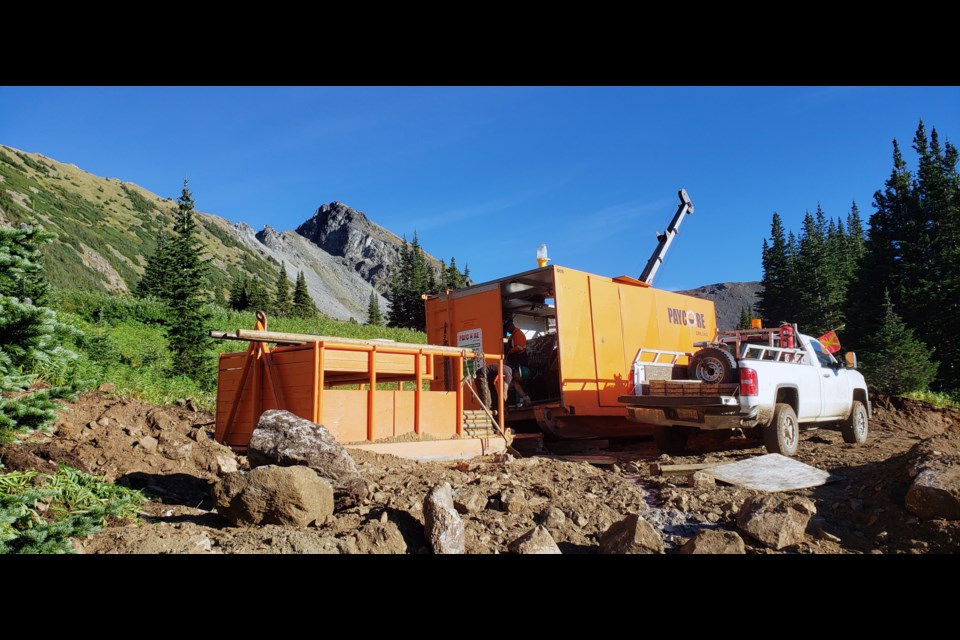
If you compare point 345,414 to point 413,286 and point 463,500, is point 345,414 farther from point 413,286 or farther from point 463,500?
point 413,286

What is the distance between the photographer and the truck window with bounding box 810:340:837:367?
1151 cm

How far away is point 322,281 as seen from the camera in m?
174

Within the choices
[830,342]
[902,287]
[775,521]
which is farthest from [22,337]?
[902,287]

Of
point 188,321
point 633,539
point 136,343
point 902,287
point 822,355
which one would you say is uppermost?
point 902,287

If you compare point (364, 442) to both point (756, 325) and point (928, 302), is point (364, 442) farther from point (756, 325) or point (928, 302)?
point (928, 302)

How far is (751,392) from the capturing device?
918 centimetres

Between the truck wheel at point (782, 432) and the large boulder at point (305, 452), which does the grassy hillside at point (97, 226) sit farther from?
the truck wheel at point (782, 432)

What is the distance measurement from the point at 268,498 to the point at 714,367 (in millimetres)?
7356

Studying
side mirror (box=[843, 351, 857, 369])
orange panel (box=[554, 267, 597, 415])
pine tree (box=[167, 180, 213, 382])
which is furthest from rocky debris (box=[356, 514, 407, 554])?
pine tree (box=[167, 180, 213, 382])

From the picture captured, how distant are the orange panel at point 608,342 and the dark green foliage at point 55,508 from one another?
830cm

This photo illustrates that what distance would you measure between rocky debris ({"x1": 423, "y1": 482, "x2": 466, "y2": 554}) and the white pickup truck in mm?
5757

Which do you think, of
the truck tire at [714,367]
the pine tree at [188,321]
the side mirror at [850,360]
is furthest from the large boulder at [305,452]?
the pine tree at [188,321]

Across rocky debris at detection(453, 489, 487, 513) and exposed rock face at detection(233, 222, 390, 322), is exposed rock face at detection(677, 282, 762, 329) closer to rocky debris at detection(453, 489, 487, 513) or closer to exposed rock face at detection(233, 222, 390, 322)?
exposed rock face at detection(233, 222, 390, 322)
